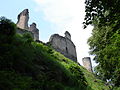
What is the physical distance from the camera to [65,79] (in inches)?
446

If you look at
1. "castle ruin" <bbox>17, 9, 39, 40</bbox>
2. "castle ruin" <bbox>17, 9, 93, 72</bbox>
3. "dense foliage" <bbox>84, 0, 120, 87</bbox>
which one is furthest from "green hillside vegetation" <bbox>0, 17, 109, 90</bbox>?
"castle ruin" <bbox>17, 9, 39, 40</bbox>

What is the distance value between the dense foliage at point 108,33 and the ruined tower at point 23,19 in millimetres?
21367

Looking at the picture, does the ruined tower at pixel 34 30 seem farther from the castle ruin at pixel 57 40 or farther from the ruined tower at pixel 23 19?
the ruined tower at pixel 23 19

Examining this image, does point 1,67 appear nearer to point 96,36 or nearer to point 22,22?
point 96,36

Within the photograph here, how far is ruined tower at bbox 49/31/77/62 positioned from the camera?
37534 mm

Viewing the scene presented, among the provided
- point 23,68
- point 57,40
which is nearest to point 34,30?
point 57,40

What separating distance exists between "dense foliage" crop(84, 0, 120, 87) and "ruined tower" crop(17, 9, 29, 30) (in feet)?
70.1

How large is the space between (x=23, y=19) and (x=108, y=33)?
31789 millimetres

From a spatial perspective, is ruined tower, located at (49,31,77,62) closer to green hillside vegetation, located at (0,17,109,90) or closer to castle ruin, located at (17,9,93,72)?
castle ruin, located at (17,9,93,72)

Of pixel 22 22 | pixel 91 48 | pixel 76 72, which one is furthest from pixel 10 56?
pixel 22 22

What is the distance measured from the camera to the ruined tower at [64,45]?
3753 centimetres

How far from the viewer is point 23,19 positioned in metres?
38.3

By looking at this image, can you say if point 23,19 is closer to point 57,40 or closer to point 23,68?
point 57,40

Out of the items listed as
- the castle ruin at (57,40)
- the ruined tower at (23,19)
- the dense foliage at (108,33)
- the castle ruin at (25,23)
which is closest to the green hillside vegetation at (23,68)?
the dense foliage at (108,33)
